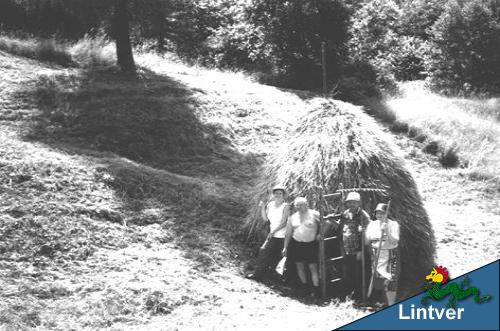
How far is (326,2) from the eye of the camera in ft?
61.0

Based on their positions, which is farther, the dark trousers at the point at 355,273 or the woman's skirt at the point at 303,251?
the woman's skirt at the point at 303,251

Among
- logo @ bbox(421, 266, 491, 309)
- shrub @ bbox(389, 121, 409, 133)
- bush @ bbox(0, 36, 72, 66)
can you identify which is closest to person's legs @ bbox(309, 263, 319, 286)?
logo @ bbox(421, 266, 491, 309)

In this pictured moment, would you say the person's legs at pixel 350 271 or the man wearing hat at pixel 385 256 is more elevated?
the man wearing hat at pixel 385 256

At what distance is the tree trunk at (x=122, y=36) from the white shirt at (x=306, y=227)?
786 cm

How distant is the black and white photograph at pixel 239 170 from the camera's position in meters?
8.33

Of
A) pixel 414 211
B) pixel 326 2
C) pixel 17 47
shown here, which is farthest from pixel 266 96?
pixel 414 211

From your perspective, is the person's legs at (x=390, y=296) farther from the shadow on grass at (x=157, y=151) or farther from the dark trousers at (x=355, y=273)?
the shadow on grass at (x=157, y=151)

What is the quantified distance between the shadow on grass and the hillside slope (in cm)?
3

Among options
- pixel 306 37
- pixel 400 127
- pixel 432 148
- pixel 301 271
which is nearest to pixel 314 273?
pixel 301 271

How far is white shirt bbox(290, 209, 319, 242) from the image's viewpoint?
9.00 m

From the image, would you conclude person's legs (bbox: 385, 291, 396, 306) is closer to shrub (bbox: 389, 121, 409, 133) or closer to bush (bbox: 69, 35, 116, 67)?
shrub (bbox: 389, 121, 409, 133)

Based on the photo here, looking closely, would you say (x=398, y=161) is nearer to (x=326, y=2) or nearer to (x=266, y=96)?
(x=266, y=96)

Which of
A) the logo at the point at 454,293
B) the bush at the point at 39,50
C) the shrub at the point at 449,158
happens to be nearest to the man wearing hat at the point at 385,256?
the logo at the point at 454,293

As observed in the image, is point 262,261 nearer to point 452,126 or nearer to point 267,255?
point 267,255
